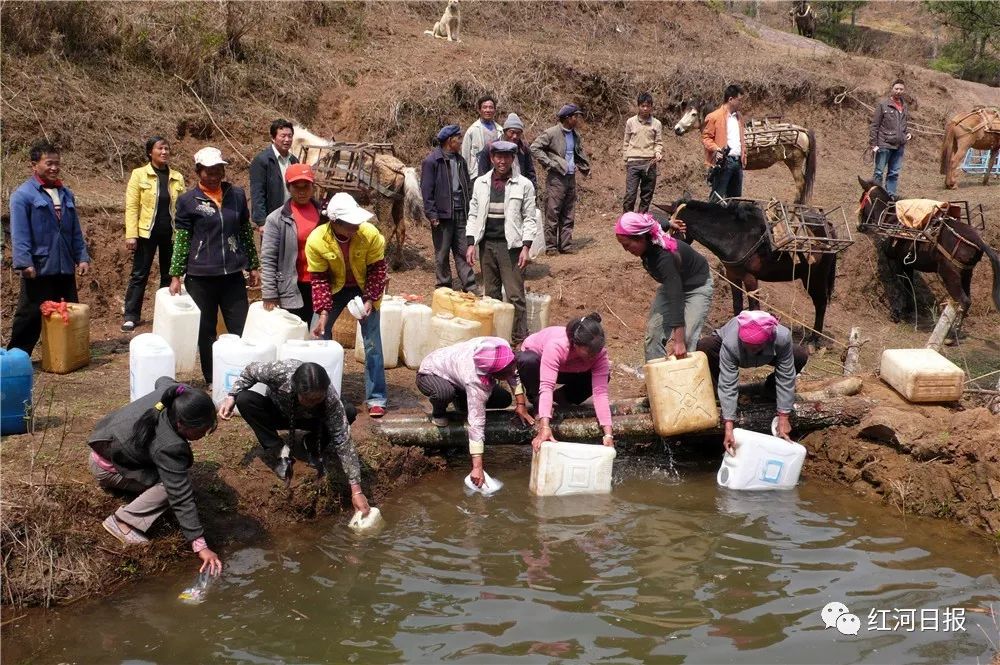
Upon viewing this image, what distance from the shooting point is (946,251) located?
12094 mm

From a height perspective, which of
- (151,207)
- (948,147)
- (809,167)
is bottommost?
(151,207)

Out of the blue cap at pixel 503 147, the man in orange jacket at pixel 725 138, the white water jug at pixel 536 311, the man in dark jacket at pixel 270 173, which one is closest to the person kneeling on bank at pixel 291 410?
the man in dark jacket at pixel 270 173

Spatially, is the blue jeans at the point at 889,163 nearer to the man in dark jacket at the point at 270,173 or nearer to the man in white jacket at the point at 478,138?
the man in white jacket at the point at 478,138

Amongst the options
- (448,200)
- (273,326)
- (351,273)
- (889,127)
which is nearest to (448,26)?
(889,127)

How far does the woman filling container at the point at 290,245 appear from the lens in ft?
24.7

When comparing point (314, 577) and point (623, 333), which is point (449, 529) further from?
point (623, 333)

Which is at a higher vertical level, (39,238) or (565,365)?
(39,238)

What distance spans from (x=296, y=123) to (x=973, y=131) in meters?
10.9

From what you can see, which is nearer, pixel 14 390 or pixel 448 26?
pixel 14 390

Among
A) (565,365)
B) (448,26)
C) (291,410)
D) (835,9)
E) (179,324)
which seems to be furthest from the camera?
(835,9)

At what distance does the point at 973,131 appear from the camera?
16.0 metres

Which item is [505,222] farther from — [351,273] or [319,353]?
[319,353]

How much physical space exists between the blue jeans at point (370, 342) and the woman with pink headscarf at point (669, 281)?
206 cm

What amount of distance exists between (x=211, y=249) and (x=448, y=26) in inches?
417
